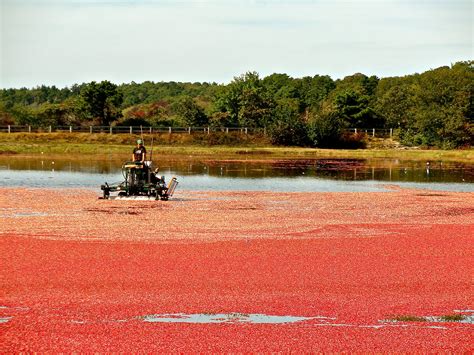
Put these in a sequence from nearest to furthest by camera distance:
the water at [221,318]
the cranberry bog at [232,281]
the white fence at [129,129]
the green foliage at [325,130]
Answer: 1. the cranberry bog at [232,281]
2. the water at [221,318]
3. the green foliage at [325,130]
4. the white fence at [129,129]

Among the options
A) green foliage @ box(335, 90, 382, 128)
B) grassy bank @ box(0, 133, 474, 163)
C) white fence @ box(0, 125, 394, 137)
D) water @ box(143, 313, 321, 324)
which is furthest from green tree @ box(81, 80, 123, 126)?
water @ box(143, 313, 321, 324)

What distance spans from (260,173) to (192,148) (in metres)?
32.8

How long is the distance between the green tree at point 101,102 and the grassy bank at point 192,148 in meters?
11.2

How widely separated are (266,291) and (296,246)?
636 cm

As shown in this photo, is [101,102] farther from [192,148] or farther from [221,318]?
[221,318]

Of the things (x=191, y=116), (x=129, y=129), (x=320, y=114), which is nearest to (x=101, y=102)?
(x=129, y=129)

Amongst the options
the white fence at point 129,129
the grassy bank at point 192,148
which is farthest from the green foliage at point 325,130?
the grassy bank at point 192,148

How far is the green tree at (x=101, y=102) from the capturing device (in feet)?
351

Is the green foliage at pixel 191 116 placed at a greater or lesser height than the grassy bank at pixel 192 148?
greater

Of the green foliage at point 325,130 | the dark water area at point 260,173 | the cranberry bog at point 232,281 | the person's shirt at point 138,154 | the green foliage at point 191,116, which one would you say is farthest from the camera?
the green foliage at point 191,116

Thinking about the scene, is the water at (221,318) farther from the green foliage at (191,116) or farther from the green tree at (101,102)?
the green tree at (101,102)

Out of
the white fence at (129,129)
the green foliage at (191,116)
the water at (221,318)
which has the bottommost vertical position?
the water at (221,318)

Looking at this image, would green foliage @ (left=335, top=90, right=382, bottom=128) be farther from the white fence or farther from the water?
the water

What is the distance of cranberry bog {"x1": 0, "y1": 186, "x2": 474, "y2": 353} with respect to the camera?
13.9 m
